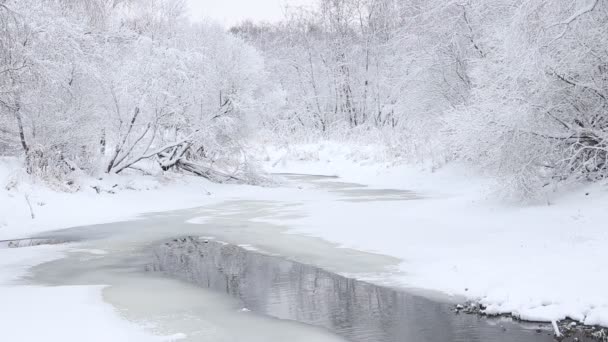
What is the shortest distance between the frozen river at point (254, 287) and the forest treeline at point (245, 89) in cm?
399

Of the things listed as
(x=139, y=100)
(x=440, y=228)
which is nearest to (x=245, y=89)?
(x=139, y=100)

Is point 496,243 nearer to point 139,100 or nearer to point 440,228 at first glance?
point 440,228

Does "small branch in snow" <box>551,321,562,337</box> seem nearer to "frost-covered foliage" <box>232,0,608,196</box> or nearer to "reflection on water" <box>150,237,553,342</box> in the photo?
"reflection on water" <box>150,237,553,342</box>

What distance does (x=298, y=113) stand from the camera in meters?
46.1

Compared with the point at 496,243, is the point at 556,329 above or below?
below

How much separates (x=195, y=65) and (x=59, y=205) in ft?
24.6

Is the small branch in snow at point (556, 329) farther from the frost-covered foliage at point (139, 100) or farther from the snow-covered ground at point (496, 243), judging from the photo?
the frost-covered foliage at point (139, 100)

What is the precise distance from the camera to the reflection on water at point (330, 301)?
7.35m

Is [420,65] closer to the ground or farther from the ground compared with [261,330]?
farther from the ground

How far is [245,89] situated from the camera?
82.3 feet

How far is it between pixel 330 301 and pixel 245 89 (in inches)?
676

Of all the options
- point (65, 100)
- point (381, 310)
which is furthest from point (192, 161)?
point (381, 310)

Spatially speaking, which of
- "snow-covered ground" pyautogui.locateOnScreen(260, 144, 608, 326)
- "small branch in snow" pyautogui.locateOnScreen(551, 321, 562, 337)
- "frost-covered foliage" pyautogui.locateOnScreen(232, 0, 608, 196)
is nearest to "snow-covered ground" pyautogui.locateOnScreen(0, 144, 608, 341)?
"snow-covered ground" pyautogui.locateOnScreen(260, 144, 608, 326)

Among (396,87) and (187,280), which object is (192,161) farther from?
(187,280)
